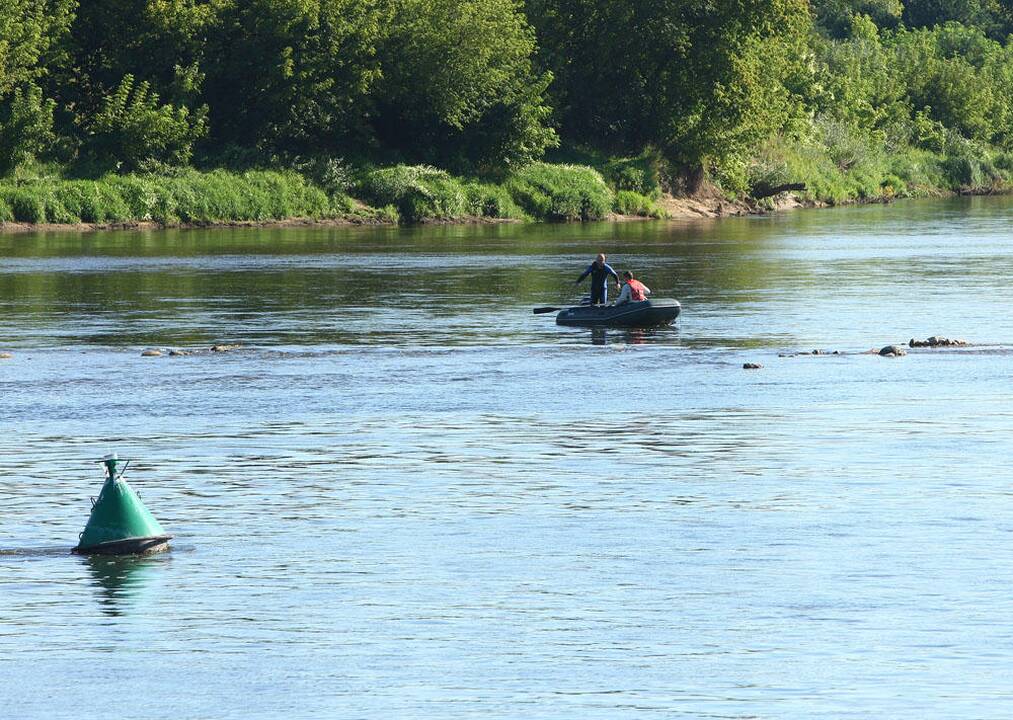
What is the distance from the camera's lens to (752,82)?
100 m

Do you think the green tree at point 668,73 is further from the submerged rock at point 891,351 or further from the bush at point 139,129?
the submerged rock at point 891,351

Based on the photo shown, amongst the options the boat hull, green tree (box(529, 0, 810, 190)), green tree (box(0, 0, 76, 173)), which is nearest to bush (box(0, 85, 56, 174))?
green tree (box(0, 0, 76, 173))

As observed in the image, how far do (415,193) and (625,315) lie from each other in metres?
48.0

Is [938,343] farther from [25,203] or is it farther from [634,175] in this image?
[634,175]

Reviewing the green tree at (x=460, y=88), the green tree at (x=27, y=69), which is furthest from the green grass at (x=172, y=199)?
the green tree at (x=460, y=88)

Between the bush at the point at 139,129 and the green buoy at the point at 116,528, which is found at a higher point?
the bush at the point at 139,129

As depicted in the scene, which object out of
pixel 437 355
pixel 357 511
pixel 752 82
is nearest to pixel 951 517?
pixel 357 511

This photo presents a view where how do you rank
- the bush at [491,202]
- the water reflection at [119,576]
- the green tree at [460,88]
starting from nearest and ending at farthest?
the water reflection at [119,576], the bush at [491,202], the green tree at [460,88]

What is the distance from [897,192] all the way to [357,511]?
4192 inches

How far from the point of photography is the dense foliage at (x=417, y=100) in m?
81.6

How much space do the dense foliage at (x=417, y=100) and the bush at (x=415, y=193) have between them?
9cm

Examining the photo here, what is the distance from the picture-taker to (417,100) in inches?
3590

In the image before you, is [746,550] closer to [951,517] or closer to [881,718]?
[951,517]

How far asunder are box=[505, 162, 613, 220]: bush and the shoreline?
95 cm
